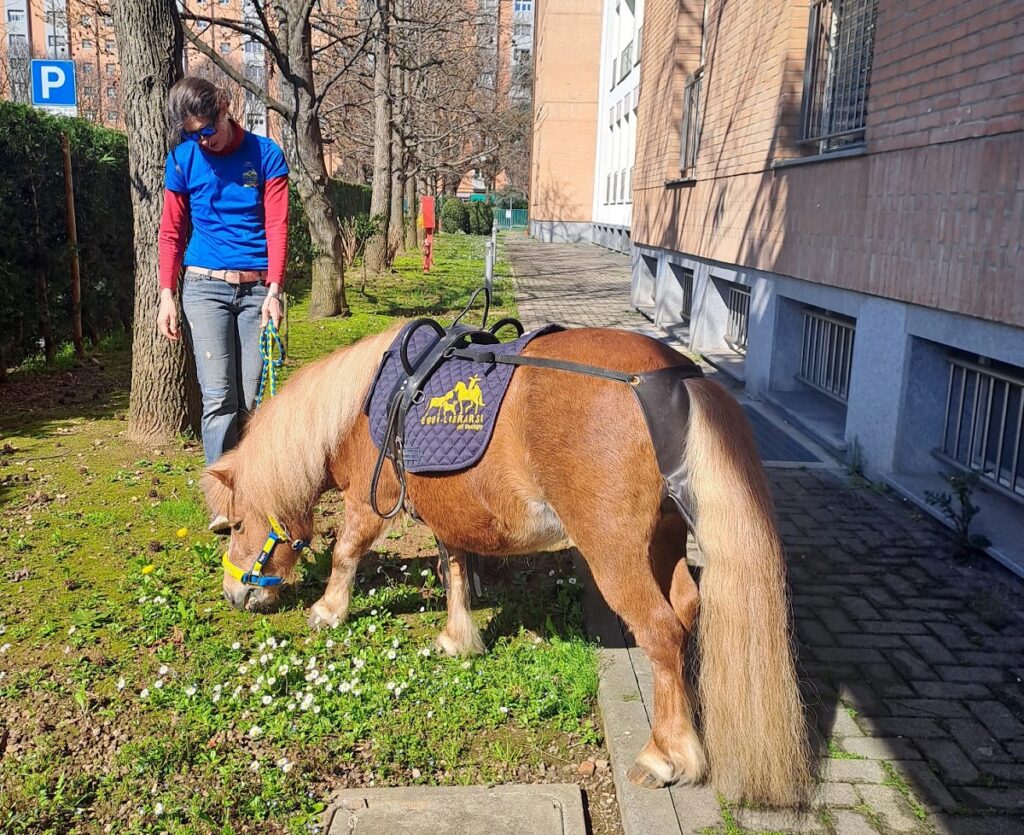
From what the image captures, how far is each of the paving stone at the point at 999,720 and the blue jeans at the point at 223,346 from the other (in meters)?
3.76

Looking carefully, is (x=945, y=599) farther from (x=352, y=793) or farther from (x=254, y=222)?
(x=254, y=222)

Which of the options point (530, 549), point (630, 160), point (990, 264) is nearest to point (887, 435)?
point (990, 264)

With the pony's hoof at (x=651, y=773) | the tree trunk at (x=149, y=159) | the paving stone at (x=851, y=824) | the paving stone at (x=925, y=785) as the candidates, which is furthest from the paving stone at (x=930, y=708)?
the tree trunk at (x=149, y=159)

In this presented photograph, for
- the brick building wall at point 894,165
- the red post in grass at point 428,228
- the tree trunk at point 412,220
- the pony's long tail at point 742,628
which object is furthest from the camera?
the tree trunk at point 412,220

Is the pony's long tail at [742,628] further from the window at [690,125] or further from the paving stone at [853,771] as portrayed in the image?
the window at [690,125]

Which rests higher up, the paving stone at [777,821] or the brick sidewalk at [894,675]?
the brick sidewalk at [894,675]

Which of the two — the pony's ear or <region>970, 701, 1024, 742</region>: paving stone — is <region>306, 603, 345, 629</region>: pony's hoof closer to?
the pony's ear

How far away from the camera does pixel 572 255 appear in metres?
33.5

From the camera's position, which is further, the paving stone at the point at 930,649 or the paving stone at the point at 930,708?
the paving stone at the point at 930,649

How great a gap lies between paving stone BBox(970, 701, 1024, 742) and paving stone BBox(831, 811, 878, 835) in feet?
2.61

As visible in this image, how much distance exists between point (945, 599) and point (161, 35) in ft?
19.7

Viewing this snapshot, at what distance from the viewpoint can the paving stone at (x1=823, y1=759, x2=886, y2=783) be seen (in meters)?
3.04

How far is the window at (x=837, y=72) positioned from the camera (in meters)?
7.07

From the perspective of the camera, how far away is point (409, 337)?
3566 mm
